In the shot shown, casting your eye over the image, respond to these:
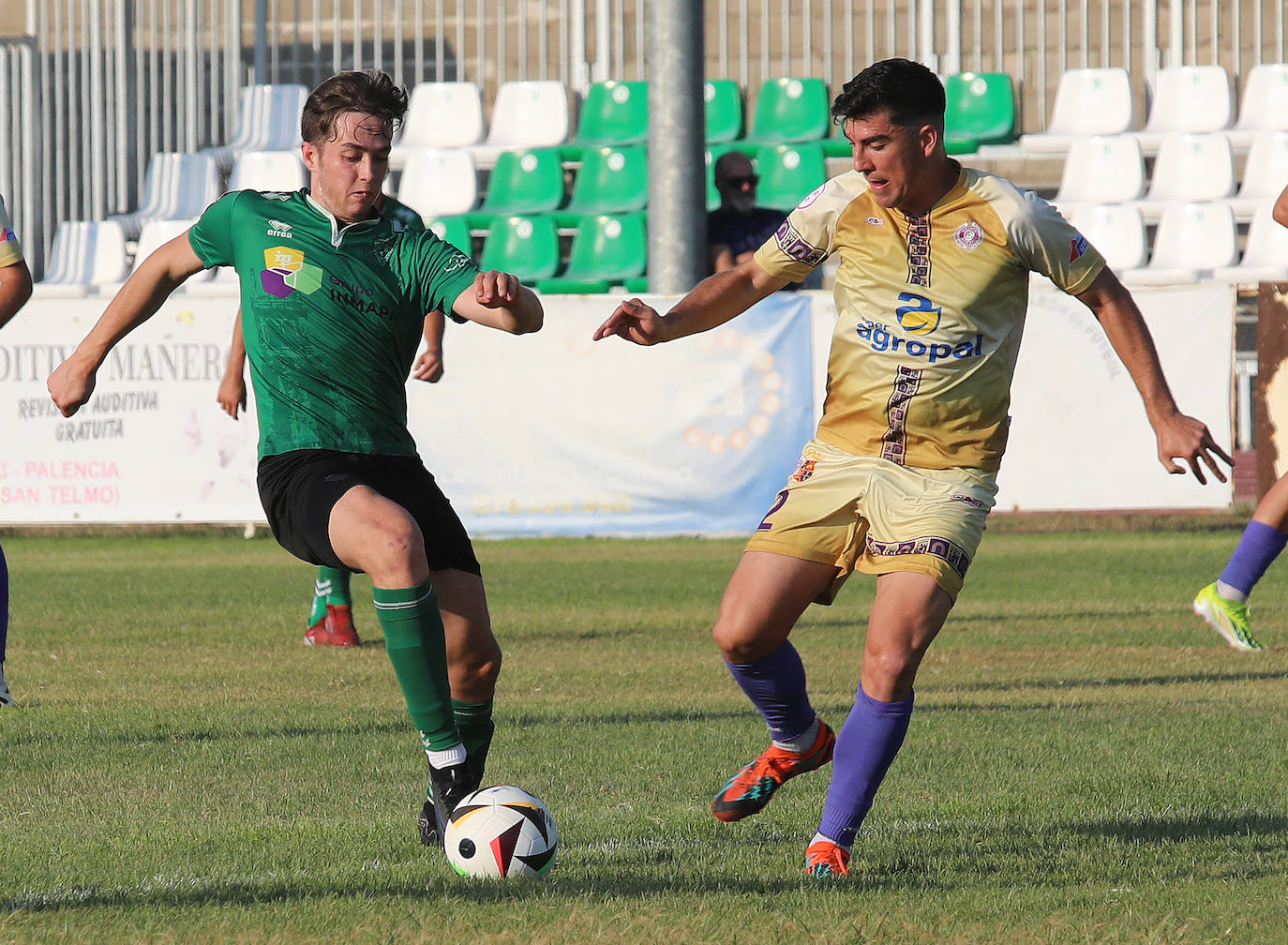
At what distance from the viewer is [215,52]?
2033cm

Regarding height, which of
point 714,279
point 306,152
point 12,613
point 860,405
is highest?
point 306,152

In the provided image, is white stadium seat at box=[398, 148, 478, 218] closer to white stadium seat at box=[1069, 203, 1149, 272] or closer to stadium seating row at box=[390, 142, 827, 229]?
stadium seating row at box=[390, 142, 827, 229]

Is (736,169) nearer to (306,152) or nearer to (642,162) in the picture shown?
(642,162)

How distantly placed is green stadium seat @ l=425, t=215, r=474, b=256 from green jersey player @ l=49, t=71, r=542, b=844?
12.6 metres

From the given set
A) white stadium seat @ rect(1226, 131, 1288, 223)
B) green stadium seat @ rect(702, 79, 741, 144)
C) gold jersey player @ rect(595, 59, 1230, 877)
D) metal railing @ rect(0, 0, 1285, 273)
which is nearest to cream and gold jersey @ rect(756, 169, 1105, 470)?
gold jersey player @ rect(595, 59, 1230, 877)

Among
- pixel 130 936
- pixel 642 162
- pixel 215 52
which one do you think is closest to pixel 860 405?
pixel 130 936

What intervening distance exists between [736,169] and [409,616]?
8892 millimetres

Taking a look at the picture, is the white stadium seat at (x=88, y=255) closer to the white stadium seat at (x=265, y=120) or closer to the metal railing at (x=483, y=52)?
the metal railing at (x=483, y=52)

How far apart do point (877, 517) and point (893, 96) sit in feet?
3.38

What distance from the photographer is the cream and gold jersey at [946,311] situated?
474 centimetres

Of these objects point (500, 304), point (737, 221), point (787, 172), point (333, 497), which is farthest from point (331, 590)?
point (787, 172)

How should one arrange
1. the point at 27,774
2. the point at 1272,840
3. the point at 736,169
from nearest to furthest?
the point at 1272,840 → the point at 27,774 → the point at 736,169

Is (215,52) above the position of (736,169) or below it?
above

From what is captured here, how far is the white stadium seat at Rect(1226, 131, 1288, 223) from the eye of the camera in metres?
17.5
